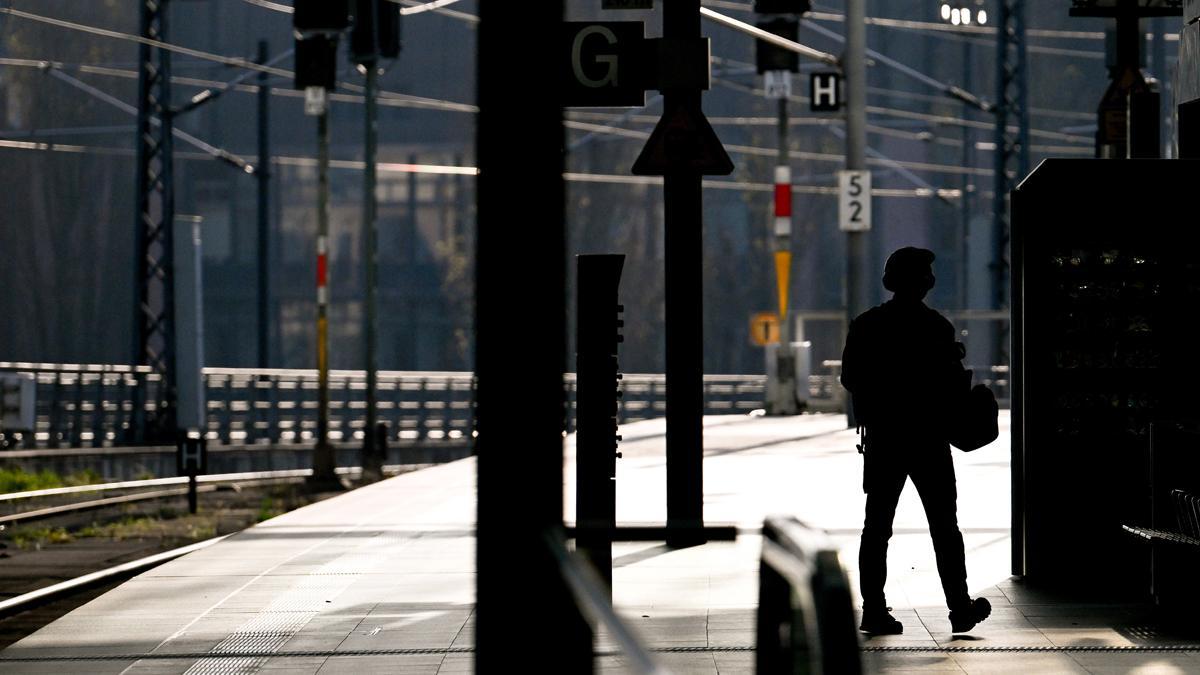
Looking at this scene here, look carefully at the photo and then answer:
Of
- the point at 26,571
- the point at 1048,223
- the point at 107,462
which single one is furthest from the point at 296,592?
the point at 107,462

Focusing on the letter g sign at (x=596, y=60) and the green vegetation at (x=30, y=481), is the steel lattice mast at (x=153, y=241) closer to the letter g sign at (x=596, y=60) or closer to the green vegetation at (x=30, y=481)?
the green vegetation at (x=30, y=481)

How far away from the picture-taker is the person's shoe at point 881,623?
7723 mm

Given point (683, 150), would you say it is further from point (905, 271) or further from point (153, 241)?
point (153, 241)

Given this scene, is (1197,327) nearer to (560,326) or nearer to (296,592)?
(296,592)

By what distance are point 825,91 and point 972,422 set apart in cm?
1858

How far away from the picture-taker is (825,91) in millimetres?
25766

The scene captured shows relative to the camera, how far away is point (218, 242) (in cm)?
6250

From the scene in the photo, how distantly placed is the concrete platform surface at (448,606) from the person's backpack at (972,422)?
2.60 ft

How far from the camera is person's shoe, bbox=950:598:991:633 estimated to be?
24.8 feet

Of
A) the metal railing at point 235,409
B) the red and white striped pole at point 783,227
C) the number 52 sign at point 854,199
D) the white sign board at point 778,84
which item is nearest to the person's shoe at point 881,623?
the number 52 sign at point 854,199

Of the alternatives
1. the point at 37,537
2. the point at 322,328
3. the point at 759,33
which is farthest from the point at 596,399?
the point at 322,328

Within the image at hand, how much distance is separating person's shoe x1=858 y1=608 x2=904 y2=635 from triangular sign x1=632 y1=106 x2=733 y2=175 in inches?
156

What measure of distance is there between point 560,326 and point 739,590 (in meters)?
6.04

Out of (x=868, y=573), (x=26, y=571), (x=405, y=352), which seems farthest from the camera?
(x=405, y=352)
